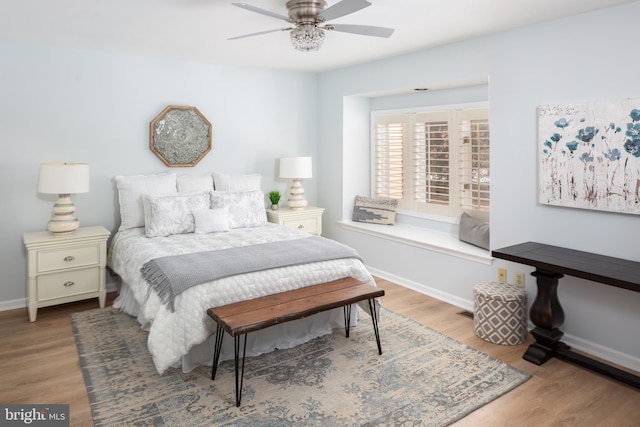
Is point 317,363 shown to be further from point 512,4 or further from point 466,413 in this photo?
point 512,4

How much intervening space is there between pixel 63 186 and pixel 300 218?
2400mm

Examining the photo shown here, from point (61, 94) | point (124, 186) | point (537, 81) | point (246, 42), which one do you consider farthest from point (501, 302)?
point (61, 94)

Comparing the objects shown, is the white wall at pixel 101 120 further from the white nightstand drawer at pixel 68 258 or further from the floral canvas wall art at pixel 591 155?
the floral canvas wall art at pixel 591 155

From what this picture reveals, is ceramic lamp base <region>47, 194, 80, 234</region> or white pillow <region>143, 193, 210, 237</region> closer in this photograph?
ceramic lamp base <region>47, 194, 80, 234</region>

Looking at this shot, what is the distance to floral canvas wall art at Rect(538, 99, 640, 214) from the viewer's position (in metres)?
2.78

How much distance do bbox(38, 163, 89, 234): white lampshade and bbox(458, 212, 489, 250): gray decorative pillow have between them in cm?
342

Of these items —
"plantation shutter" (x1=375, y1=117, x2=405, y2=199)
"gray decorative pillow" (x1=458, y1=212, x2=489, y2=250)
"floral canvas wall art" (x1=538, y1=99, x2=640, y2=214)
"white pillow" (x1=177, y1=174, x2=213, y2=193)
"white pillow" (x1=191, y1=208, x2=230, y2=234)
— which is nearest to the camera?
"floral canvas wall art" (x1=538, y1=99, x2=640, y2=214)

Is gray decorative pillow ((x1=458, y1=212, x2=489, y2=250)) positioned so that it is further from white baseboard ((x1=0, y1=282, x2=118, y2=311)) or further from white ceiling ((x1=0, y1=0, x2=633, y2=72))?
white baseboard ((x1=0, y1=282, x2=118, y2=311))

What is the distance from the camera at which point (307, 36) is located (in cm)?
280

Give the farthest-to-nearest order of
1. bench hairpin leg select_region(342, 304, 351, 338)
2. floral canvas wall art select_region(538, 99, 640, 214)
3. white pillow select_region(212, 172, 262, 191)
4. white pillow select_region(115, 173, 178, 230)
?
white pillow select_region(212, 172, 262, 191) < white pillow select_region(115, 173, 178, 230) < bench hairpin leg select_region(342, 304, 351, 338) < floral canvas wall art select_region(538, 99, 640, 214)

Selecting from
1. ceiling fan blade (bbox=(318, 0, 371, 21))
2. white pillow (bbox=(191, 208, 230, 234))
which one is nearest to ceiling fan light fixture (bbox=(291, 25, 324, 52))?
ceiling fan blade (bbox=(318, 0, 371, 21))

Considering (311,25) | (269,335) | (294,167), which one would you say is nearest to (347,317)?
(269,335)

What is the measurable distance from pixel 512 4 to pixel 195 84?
3169 millimetres

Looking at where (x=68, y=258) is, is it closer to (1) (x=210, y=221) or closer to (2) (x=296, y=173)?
(1) (x=210, y=221)
